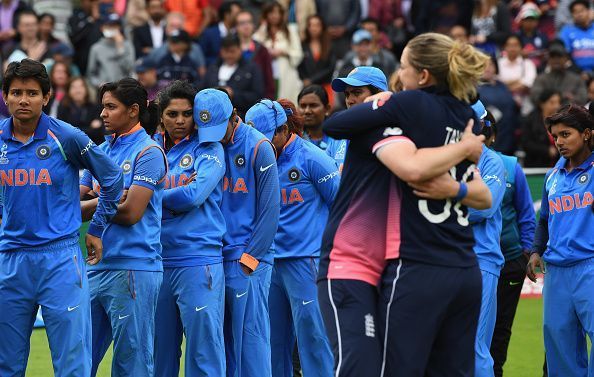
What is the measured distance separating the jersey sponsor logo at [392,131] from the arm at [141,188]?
2356 millimetres

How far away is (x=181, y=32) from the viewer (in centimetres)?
1611

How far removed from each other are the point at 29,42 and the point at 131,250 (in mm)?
10340

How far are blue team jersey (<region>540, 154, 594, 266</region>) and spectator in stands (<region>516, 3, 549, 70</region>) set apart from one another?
10.3 metres

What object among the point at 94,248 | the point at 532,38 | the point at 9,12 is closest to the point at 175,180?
A: the point at 94,248

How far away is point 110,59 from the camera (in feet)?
54.6

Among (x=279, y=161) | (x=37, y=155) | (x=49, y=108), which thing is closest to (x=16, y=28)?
(x=49, y=108)

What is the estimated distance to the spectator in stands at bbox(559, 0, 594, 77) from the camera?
59.0 feet

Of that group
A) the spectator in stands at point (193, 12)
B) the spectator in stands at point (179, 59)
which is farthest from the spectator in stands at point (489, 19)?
the spectator in stands at point (179, 59)

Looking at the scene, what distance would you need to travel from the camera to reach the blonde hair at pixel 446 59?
512 centimetres

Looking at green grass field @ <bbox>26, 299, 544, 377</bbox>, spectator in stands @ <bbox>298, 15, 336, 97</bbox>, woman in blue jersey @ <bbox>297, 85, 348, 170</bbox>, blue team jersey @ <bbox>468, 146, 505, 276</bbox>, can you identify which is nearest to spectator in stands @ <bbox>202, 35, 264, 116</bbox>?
spectator in stands @ <bbox>298, 15, 336, 97</bbox>

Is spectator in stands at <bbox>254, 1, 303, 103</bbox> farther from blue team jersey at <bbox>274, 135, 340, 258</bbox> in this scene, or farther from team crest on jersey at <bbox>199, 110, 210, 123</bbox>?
team crest on jersey at <bbox>199, 110, 210, 123</bbox>

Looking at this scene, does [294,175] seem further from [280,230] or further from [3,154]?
[3,154]

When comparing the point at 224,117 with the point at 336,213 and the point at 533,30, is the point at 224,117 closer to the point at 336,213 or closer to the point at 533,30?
the point at 336,213

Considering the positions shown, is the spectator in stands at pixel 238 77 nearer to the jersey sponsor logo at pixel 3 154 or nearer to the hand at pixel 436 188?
the jersey sponsor logo at pixel 3 154
